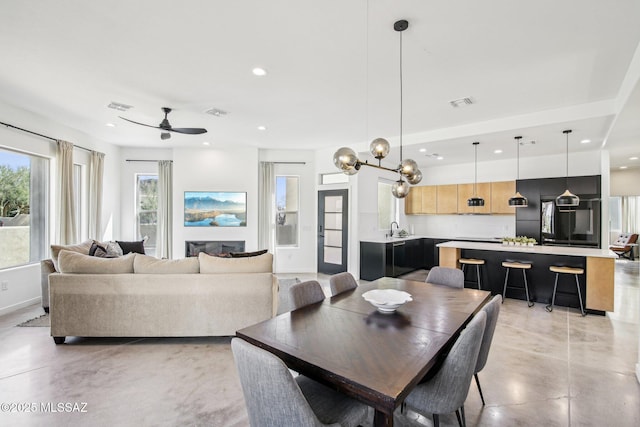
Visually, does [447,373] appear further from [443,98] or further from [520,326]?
[443,98]

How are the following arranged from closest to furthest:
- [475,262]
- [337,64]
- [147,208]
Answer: [337,64], [475,262], [147,208]

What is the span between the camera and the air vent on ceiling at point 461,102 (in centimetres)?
383

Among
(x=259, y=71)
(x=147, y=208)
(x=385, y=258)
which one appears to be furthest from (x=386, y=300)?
(x=147, y=208)

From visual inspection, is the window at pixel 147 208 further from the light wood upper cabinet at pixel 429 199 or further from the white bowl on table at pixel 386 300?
the light wood upper cabinet at pixel 429 199

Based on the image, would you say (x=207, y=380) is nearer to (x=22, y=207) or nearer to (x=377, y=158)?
(x=377, y=158)

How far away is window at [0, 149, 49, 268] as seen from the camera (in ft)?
14.3

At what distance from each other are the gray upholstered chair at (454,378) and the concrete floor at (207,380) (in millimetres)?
570

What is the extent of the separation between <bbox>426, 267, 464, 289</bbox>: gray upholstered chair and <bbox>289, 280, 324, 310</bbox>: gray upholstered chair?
1376 millimetres

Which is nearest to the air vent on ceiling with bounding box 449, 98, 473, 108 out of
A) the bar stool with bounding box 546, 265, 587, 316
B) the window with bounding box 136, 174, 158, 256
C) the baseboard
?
the bar stool with bounding box 546, 265, 587, 316

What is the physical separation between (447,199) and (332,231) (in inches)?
123

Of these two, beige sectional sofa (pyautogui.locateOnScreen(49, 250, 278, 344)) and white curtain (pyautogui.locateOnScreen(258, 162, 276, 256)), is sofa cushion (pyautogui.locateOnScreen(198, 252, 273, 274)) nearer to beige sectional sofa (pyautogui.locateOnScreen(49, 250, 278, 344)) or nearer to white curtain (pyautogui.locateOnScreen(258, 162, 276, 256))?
beige sectional sofa (pyautogui.locateOnScreen(49, 250, 278, 344))

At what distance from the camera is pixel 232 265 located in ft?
10.7

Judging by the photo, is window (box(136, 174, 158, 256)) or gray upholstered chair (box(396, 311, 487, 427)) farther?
window (box(136, 174, 158, 256))

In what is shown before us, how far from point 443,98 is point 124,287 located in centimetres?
429
